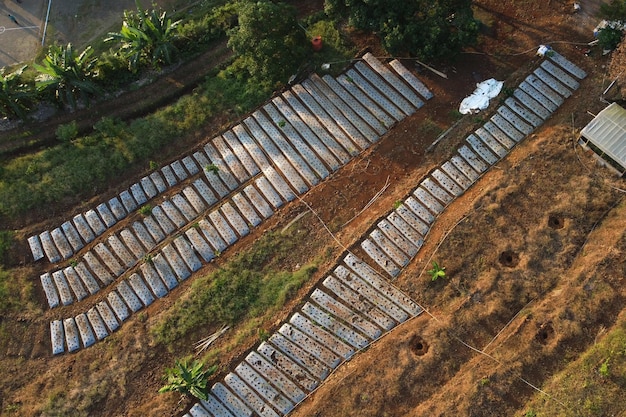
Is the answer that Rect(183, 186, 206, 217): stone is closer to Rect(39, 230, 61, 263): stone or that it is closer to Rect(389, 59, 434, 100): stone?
Rect(39, 230, 61, 263): stone

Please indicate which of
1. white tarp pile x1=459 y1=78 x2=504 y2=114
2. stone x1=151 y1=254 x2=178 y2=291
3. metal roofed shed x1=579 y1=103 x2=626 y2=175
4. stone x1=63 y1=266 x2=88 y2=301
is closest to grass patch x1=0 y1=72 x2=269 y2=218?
stone x1=63 y1=266 x2=88 y2=301

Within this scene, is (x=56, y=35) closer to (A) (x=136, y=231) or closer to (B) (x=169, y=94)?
(B) (x=169, y=94)

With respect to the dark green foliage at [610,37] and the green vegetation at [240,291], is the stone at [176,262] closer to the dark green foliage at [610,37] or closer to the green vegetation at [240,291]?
the green vegetation at [240,291]

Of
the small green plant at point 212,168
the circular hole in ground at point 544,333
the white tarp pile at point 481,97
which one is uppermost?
the small green plant at point 212,168

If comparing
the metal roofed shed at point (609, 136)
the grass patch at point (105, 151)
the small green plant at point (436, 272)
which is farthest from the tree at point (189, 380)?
the metal roofed shed at point (609, 136)

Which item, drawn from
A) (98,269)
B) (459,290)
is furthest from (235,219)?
(459,290)

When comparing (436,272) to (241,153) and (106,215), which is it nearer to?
(241,153)

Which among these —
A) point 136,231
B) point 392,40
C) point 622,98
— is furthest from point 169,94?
point 622,98
